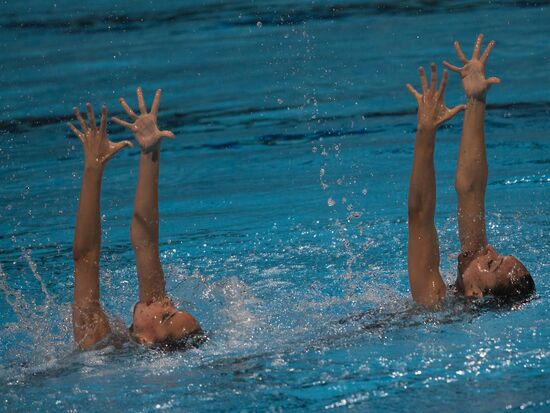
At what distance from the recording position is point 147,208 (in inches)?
140

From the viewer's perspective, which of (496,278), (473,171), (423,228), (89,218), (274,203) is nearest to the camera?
(89,218)

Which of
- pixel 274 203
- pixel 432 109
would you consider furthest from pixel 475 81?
pixel 274 203

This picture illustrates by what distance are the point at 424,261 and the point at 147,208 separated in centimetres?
97

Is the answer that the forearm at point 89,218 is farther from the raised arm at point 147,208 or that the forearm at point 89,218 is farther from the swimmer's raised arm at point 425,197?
the swimmer's raised arm at point 425,197

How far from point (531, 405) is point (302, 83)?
181 inches

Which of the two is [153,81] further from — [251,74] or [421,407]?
[421,407]

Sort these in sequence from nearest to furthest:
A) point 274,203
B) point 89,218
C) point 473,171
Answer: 1. point 89,218
2. point 473,171
3. point 274,203

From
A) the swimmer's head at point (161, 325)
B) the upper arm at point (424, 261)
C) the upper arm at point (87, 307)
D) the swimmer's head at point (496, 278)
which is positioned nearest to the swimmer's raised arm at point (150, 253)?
the swimmer's head at point (161, 325)

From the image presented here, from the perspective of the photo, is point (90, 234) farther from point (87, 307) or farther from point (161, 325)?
point (161, 325)

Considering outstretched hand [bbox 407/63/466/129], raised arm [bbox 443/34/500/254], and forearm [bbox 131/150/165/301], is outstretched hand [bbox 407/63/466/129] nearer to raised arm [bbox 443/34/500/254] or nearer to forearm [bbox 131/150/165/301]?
raised arm [bbox 443/34/500/254]

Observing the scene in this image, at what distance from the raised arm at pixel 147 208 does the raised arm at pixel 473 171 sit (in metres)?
1.12

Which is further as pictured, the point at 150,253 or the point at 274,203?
the point at 274,203

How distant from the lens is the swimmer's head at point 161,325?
11.8 ft

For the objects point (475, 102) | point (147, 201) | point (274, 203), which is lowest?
point (274, 203)
